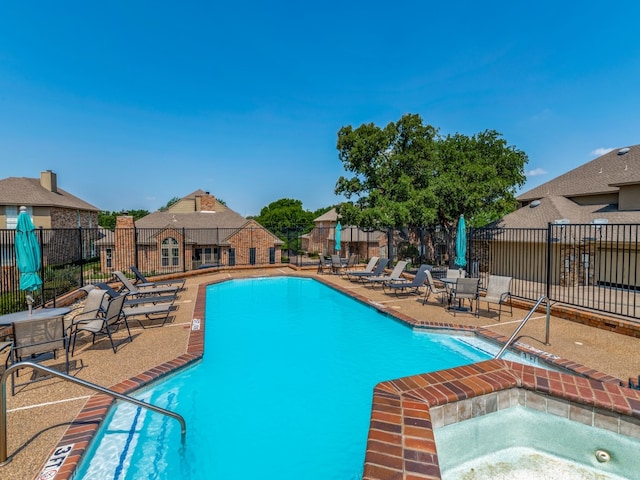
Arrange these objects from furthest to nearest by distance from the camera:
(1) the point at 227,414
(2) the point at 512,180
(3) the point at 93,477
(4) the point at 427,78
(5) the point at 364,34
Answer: (2) the point at 512,180
(4) the point at 427,78
(5) the point at 364,34
(1) the point at 227,414
(3) the point at 93,477

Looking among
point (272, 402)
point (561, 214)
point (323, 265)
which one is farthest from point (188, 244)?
point (272, 402)

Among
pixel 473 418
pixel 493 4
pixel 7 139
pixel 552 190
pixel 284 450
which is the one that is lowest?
pixel 284 450

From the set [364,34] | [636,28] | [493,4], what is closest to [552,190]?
[636,28]

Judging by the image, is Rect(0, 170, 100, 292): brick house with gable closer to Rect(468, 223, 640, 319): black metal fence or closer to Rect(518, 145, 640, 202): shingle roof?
Rect(468, 223, 640, 319): black metal fence

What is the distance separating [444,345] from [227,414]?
4.72 m

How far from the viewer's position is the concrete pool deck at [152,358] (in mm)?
3455

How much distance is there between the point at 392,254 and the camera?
21.1m

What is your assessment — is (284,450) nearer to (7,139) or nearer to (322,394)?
(322,394)

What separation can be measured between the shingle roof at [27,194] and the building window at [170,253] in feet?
38.6

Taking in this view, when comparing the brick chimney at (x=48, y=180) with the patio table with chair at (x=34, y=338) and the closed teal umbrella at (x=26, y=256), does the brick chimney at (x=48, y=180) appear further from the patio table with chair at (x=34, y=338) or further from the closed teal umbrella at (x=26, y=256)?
the patio table with chair at (x=34, y=338)

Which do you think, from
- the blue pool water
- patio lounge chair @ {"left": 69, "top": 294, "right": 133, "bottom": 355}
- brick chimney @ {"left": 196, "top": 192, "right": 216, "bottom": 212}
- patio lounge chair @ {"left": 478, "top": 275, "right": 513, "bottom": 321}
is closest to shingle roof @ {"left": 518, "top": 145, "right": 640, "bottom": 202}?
patio lounge chair @ {"left": 478, "top": 275, "right": 513, "bottom": 321}

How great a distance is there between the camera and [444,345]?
7.03 meters

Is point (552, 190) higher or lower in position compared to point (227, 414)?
higher

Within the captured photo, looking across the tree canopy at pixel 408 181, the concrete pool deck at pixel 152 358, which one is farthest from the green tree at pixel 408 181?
the concrete pool deck at pixel 152 358
